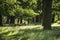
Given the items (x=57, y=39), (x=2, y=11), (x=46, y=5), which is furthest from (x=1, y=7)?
(x=57, y=39)

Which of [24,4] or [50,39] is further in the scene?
[24,4]

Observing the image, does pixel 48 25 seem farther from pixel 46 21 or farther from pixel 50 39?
pixel 50 39

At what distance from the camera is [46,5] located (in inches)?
641

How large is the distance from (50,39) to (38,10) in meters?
25.6

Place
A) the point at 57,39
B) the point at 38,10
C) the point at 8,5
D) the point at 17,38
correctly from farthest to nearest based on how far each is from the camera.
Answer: the point at 38,10 < the point at 8,5 < the point at 17,38 < the point at 57,39

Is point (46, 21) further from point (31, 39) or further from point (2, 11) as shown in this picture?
point (31, 39)

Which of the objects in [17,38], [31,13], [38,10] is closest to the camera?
[17,38]

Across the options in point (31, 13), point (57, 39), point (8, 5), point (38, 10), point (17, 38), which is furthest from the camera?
point (38, 10)

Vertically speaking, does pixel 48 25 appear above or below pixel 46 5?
below

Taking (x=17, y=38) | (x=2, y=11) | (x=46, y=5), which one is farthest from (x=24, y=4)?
(x=17, y=38)

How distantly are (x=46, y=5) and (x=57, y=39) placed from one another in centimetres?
812

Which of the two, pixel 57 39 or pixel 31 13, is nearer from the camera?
pixel 57 39

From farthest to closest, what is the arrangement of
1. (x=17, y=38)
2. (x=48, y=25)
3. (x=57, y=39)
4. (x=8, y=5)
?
(x=8, y=5), (x=48, y=25), (x=17, y=38), (x=57, y=39)

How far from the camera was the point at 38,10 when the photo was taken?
34031 mm
